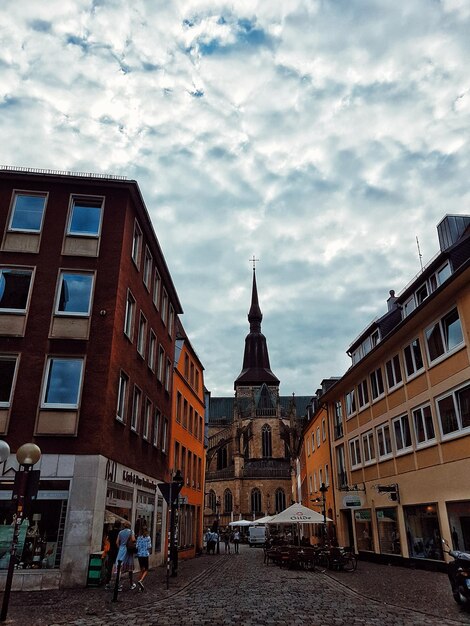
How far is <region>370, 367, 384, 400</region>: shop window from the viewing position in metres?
23.7

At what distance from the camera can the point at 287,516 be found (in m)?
24.6

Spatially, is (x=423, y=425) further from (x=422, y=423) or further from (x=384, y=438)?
(x=384, y=438)

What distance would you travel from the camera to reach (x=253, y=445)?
83.8m

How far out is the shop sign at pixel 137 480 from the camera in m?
17.9

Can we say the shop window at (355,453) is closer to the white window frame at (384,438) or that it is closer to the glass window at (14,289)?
the white window frame at (384,438)

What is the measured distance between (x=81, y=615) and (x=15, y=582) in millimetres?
4786

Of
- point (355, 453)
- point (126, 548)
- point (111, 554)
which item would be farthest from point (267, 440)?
point (126, 548)

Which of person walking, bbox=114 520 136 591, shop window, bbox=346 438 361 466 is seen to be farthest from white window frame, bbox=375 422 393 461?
person walking, bbox=114 520 136 591

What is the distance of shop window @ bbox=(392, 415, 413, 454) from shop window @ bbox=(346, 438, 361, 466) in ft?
18.1

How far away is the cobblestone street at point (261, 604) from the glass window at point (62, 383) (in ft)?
17.1

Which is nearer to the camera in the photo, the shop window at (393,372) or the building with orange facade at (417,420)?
the building with orange facade at (417,420)

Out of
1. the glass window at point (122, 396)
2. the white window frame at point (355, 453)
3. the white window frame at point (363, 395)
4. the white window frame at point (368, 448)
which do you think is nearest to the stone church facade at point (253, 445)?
the white window frame at point (355, 453)

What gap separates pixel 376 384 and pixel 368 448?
347 centimetres

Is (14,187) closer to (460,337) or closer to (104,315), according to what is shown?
(104,315)
